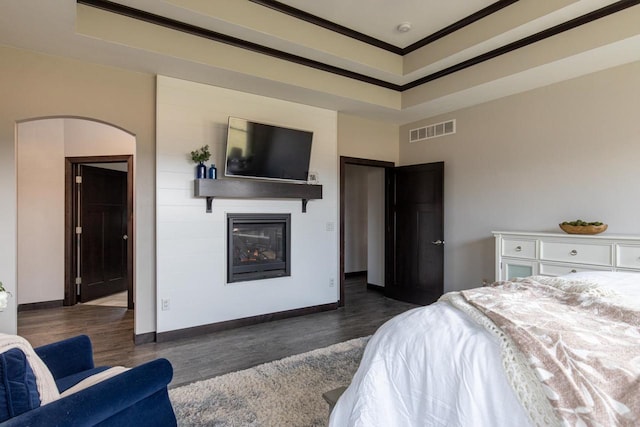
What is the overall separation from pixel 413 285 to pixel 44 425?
184 inches

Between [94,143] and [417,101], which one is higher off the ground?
[417,101]

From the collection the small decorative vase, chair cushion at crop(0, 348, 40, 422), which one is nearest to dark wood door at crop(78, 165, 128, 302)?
the small decorative vase

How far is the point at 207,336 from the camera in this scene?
3760 millimetres

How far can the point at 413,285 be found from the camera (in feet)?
17.0

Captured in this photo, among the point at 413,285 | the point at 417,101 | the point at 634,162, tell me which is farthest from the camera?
the point at 413,285

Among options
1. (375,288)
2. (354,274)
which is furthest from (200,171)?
(354,274)

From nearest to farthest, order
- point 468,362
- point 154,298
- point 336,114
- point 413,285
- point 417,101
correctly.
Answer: point 468,362 → point 154,298 → point 417,101 → point 336,114 → point 413,285

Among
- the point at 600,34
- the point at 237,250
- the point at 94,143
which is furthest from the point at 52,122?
the point at 600,34

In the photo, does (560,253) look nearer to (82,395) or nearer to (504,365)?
(504,365)

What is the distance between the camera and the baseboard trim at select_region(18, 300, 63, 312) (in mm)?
4738

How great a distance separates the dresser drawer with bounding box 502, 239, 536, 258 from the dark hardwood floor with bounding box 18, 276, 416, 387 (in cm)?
167

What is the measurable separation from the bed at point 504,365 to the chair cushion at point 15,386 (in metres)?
1.11

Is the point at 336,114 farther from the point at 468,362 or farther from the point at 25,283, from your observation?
the point at 25,283

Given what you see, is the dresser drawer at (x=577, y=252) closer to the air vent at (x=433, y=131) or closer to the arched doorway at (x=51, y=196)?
the air vent at (x=433, y=131)
